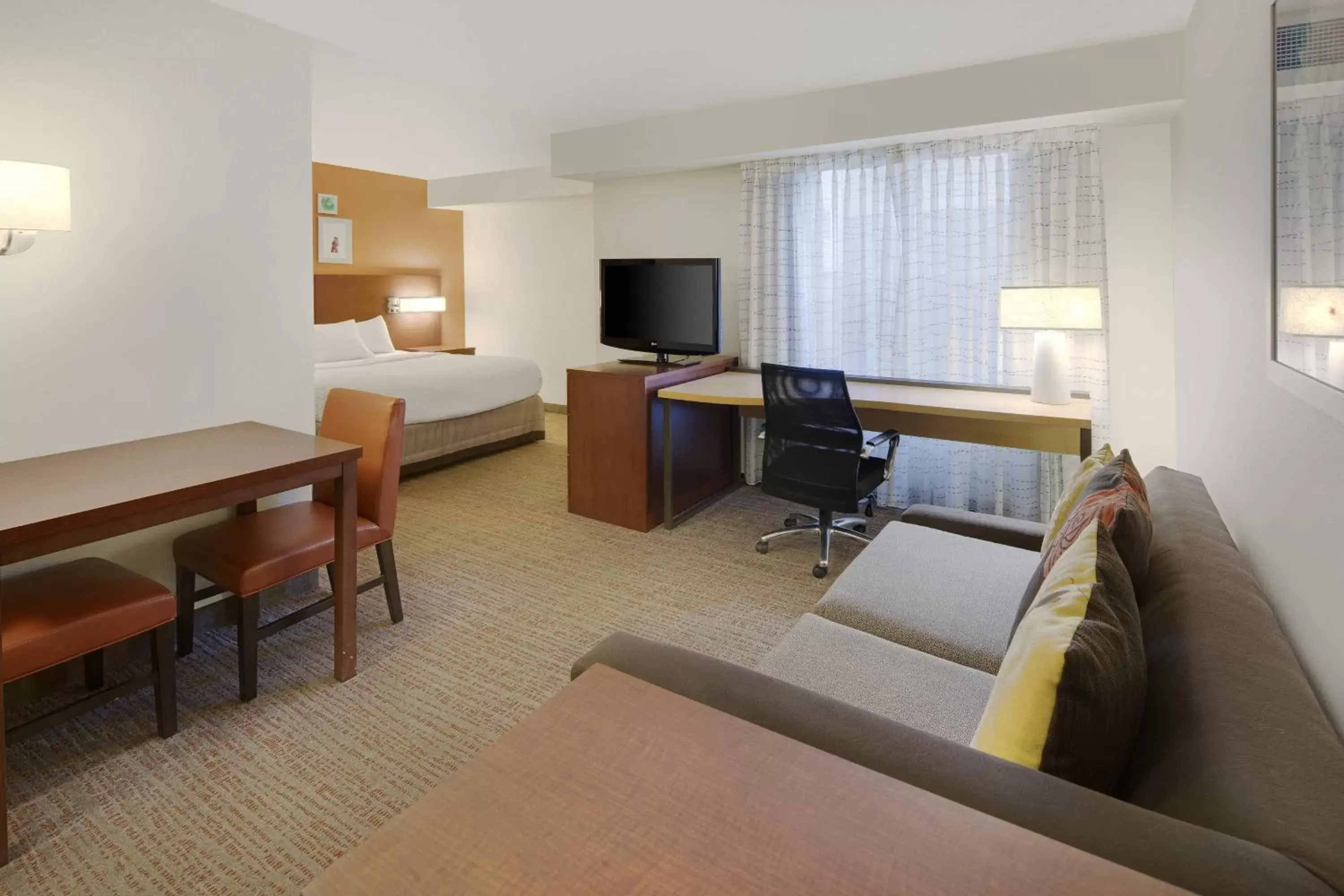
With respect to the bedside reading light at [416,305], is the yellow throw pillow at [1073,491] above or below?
below

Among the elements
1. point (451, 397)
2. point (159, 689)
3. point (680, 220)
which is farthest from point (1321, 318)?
point (451, 397)

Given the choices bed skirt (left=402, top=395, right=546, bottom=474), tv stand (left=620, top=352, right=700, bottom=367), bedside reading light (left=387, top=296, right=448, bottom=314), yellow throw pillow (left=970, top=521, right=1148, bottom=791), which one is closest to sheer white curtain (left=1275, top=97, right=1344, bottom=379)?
yellow throw pillow (left=970, top=521, right=1148, bottom=791)

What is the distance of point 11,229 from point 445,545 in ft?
7.07

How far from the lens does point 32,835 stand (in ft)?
5.74

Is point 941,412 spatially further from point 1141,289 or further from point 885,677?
point 885,677

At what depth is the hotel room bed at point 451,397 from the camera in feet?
16.4

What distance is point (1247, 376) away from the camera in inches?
65.9

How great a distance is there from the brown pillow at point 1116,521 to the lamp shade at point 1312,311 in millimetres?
373

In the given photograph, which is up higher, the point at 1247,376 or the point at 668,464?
the point at 1247,376

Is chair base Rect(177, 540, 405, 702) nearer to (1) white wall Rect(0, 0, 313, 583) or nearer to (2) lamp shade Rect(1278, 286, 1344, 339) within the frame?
(1) white wall Rect(0, 0, 313, 583)

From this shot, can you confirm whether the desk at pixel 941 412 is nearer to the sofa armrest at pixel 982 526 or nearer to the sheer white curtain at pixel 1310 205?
the sofa armrest at pixel 982 526

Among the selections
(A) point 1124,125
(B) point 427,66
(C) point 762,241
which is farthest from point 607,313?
(A) point 1124,125

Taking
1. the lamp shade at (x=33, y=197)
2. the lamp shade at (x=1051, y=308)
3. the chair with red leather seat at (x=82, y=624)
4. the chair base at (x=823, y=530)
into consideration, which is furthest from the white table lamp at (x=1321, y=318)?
the lamp shade at (x=33, y=197)

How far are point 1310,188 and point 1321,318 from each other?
0.21m
